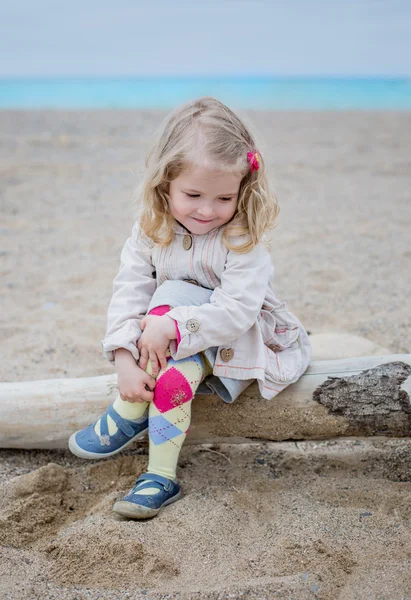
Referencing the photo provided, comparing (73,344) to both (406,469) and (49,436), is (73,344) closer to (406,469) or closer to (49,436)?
(49,436)

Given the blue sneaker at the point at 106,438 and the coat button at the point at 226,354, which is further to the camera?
the blue sneaker at the point at 106,438

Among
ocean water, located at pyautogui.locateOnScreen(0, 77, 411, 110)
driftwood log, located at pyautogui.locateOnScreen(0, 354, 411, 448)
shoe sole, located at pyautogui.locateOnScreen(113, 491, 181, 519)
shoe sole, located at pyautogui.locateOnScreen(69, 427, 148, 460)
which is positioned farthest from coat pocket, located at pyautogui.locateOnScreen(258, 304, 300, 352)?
ocean water, located at pyautogui.locateOnScreen(0, 77, 411, 110)

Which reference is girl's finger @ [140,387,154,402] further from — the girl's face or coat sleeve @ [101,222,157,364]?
the girl's face

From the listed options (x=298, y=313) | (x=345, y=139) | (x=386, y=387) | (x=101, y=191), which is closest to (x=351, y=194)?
(x=101, y=191)

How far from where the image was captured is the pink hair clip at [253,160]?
7.88 ft

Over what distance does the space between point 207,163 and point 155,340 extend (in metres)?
0.67

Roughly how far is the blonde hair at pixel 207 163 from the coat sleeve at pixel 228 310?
78mm

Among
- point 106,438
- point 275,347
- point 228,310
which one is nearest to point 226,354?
point 228,310

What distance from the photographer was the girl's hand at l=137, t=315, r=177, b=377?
237cm

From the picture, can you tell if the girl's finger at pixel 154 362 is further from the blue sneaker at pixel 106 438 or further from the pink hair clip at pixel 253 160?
the pink hair clip at pixel 253 160

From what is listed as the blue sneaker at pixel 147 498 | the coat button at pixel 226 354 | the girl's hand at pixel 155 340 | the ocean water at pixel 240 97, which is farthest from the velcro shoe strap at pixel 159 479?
the ocean water at pixel 240 97

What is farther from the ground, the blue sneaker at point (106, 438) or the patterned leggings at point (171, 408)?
the patterned leggings at point (171, 408)

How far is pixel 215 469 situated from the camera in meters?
2.78

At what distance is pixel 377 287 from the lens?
4.83m
